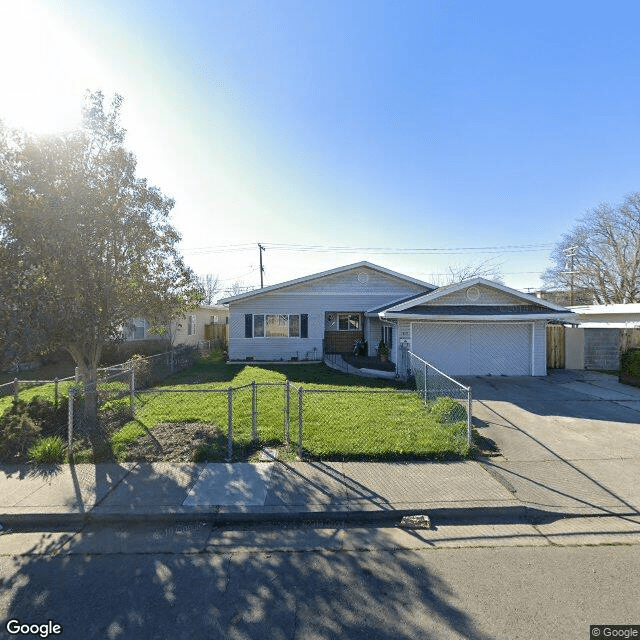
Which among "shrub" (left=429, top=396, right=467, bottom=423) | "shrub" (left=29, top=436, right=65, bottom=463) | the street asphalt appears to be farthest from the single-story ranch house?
"shrub" (left=29, top=436, right=65, bottom=463)

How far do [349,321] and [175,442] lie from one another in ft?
42.2

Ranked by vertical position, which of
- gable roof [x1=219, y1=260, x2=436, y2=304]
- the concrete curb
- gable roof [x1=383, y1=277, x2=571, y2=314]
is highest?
gable roof [x1=219, y1=260, x2=436, y2=304]

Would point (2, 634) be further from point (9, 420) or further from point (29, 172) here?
point (29, 172)

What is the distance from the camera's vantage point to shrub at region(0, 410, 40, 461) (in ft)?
19.8

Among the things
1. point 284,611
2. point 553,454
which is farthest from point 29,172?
point 553,454

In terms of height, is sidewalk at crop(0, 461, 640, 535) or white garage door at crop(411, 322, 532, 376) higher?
white garage door at crop(411, 322, 532, 376)

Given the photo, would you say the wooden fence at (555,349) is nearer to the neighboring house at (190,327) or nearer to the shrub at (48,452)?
the neighboring house at (190,327)

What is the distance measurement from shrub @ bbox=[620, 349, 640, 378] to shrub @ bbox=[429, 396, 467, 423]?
7990 mm

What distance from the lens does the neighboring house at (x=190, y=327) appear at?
18.7 m

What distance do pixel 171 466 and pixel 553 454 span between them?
6.21m

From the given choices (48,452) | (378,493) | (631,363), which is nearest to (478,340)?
(631,363)

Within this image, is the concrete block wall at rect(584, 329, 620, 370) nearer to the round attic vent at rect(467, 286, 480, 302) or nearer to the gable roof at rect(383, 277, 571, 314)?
the gable roof at rect(383, 277, 571, 314)

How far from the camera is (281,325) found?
57.9 feet

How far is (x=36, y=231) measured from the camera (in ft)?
19.6
